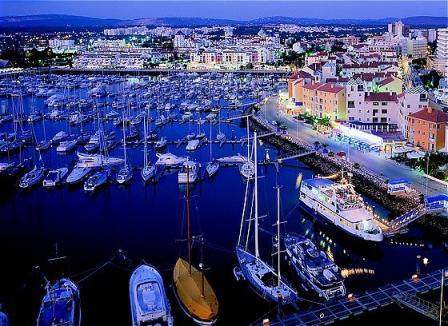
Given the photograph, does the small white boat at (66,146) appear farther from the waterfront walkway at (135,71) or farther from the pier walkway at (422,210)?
the waterfront walkway at (135,71)

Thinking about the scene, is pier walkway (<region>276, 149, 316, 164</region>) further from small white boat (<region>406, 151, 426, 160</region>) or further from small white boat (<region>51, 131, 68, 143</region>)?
small white boat (<region>51, 131, 68, 143</region>)

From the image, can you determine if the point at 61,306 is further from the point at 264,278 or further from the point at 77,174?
the point at 77,174

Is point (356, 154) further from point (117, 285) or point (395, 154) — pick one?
point (117, 285)

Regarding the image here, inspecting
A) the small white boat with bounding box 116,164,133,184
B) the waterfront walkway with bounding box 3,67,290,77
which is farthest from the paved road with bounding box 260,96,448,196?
the waterfront walkway with bounding box 3,67,290,77

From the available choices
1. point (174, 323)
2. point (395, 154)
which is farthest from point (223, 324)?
point (395, 154)

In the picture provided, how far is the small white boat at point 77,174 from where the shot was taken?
15.3 metres

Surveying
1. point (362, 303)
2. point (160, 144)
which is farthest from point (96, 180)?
point (362, 303)

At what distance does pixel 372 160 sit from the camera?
15648mm

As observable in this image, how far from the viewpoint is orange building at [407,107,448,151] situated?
15578 mm

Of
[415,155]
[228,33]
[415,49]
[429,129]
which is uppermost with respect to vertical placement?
[228,33]

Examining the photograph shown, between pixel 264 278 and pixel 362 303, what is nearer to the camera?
pixel 362 303

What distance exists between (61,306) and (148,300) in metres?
1.30

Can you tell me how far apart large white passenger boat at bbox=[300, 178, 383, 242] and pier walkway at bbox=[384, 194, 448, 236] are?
483mm

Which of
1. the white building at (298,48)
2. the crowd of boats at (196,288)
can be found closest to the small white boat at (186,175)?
the crowd of boats at (196,288)
